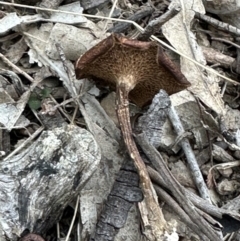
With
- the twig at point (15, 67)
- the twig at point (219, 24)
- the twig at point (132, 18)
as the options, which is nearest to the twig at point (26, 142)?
the twig at point (15, 67)

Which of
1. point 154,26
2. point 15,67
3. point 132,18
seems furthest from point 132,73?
point 15,67

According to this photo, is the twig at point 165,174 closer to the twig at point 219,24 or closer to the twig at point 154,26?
the twig at point 154,26

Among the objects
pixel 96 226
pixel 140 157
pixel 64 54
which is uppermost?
pixel 64 54

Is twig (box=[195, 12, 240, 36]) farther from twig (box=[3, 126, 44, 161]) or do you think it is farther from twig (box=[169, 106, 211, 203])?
twig (box=[3, 126, 44, 161])

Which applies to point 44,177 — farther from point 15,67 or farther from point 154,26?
point 154,26

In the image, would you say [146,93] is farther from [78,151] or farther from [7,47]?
[7,47]

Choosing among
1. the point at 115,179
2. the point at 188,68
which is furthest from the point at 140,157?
the point at 188,68

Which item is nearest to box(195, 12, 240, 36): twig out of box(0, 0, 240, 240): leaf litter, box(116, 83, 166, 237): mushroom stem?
box(0, 0, 240, 240): leaf litter

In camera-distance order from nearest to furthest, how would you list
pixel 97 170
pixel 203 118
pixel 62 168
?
pixel 62 168 < pixel 97 170 < pixel 203 118
